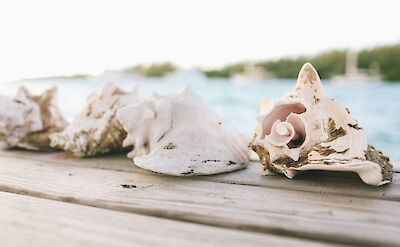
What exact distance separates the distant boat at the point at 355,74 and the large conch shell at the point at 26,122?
23.7m

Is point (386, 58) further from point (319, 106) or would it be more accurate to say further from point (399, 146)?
point (319, 106)

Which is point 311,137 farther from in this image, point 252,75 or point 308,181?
point 252,75

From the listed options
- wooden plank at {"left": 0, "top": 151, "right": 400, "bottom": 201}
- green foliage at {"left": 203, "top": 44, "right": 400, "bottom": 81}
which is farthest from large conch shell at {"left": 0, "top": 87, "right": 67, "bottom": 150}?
green foliage at {"left": 203, "top": 44, "right": 400, "bottom": 81}

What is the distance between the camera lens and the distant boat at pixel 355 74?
23609 mm

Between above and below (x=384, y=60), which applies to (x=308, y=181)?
above

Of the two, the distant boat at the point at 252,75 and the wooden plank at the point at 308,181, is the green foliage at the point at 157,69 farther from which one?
the wooden plank at the point at 308,181

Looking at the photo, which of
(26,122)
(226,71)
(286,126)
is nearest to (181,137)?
(286,126)

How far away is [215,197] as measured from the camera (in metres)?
1.03

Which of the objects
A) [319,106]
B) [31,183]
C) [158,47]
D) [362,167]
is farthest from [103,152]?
[158,47]

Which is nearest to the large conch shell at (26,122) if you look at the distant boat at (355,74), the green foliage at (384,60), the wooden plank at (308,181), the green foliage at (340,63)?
the wooden plank at (308,181)

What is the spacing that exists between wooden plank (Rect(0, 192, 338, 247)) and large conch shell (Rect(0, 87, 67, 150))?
Result: 0.99 m

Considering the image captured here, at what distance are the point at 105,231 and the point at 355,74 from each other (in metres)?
25.3

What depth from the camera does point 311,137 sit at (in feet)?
3.86

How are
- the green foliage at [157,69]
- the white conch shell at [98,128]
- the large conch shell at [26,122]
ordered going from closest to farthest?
1. the white conch shell at [98,128]
2. the large conch shell at [26,122]
3. the green foliage at [157,69]
